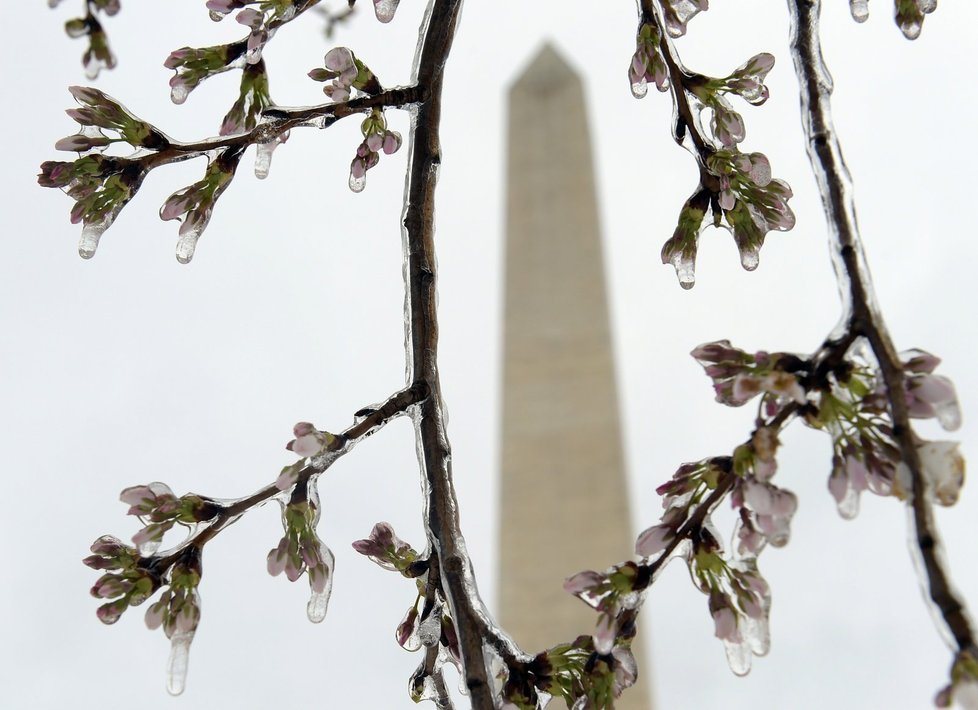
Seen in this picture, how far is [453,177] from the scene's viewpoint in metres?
7.88

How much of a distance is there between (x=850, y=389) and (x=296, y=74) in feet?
9.12

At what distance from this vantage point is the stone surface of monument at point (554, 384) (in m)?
5.76

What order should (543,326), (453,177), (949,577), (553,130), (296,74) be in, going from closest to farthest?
(949,577), (296,74), (543,326), (553,130), (453,177)

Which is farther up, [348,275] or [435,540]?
[348,275]

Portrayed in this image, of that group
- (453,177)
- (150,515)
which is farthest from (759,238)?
(453,177)

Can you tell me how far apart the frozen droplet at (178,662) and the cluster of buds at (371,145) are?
1.23ft

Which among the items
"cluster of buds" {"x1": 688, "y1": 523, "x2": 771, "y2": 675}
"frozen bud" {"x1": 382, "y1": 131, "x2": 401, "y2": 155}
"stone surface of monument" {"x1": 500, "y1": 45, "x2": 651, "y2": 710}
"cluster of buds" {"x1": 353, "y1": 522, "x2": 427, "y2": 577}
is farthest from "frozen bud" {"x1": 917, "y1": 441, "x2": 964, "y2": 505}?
"stone surface of monument" {"x1": 500, "y1": 45, "x2": 651, "y2": 710}

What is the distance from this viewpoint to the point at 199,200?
847 millimetres

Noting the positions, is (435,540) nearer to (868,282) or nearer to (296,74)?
(868,282)

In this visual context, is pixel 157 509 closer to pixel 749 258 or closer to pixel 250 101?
pixel 250 101

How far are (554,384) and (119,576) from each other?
5.50 m

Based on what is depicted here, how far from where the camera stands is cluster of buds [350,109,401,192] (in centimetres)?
91

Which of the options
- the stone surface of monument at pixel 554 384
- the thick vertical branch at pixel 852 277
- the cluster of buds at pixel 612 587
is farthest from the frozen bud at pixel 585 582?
the stone surface of monument at pixel 554 384

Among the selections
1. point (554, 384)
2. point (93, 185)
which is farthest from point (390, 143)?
point (554, 384)
